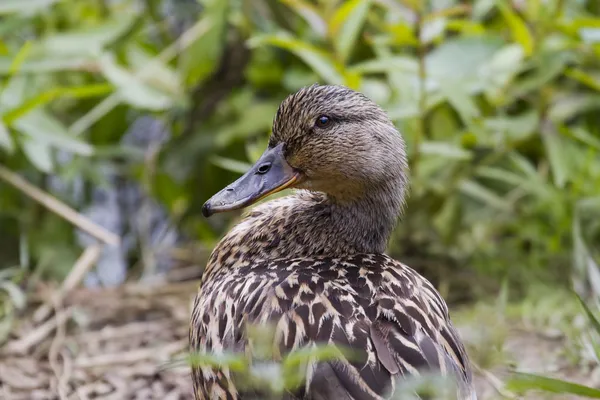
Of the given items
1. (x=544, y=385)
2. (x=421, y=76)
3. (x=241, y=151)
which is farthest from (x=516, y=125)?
(x=544, y=385)

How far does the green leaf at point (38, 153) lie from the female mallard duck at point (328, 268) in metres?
0.97

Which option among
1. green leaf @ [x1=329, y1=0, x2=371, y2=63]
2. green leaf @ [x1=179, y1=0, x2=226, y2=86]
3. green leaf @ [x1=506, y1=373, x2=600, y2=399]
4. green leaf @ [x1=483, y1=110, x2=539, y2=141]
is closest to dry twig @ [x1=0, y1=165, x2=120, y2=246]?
green leaf @ [x1=179, y1=0, x2=226, y2=86]

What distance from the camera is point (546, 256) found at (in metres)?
3.78

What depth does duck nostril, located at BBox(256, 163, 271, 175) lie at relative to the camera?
243 cm

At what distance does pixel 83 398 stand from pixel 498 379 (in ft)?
3.89

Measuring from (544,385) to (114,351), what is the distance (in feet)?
6.27

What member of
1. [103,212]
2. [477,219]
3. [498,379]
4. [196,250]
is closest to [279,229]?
[498,379]

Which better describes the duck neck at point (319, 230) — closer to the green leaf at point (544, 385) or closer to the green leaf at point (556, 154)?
the green leaf at point (544, 385)

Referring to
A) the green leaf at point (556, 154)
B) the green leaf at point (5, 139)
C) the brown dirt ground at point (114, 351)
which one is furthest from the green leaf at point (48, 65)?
the green leaf at point (556, 154)

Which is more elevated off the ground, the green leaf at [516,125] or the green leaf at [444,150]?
the green leaf at [444,150]

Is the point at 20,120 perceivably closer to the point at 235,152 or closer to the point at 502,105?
the point at 235,152

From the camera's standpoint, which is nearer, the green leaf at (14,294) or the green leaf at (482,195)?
the green leaf at (14,294)

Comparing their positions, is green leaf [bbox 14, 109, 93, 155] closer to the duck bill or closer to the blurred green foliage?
the blurred green foliage

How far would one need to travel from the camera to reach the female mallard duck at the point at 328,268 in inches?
77.7
